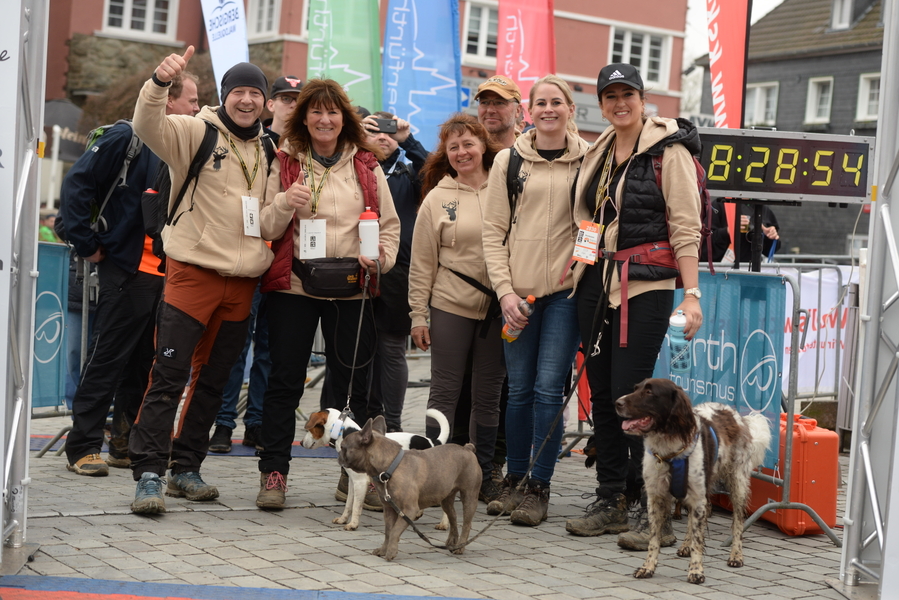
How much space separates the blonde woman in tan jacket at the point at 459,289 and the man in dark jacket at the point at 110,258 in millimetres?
1778

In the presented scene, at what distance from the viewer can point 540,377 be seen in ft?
18.2

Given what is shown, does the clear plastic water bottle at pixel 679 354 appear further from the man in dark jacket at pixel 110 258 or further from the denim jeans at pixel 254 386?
the man in dark jacket at pixel 110 258

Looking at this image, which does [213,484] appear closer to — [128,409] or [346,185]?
[128,409]

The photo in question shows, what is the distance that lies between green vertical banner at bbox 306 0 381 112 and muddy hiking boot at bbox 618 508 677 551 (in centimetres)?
667

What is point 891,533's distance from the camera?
4160mm

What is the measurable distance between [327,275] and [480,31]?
2528cm

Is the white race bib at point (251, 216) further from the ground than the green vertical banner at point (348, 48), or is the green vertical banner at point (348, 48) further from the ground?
the green vertical banner at point (348, 48)

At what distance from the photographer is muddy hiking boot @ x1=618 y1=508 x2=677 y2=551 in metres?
5.08

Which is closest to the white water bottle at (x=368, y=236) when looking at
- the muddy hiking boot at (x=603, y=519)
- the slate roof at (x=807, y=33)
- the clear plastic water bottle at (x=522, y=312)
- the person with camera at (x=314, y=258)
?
the person with camera at (x=314, y=258)

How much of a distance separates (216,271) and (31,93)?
1.42 m

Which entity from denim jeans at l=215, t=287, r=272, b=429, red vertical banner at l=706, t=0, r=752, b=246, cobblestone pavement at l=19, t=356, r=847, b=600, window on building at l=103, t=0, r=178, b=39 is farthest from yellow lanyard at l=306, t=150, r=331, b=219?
window on building at l=103, t=0, r=178, b=39

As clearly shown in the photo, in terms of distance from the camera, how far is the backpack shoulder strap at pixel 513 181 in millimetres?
5551

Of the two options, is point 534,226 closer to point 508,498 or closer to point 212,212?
point 508,498

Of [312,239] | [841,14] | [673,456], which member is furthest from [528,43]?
[841,14]
